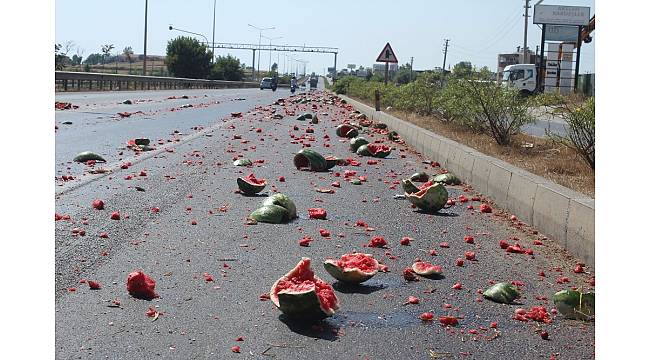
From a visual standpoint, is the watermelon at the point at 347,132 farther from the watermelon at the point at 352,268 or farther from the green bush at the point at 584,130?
the watermelon at the point at 352,268

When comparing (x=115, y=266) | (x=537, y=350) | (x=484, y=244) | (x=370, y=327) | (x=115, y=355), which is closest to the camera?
(x=115, y=355)

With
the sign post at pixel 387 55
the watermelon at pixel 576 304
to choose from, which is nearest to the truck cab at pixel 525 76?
the sign post at pixel 387 55

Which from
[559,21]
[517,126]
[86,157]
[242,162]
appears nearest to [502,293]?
[242,162]

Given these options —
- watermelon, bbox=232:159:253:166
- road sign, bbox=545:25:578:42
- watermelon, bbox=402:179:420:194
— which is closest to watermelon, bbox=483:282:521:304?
watermelon, bbox=402:179:420:194

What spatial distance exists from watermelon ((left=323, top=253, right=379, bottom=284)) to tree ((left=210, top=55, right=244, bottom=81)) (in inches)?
5200

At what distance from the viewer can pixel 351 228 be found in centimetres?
842

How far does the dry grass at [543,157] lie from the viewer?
31.6ft

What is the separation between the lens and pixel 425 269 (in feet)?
21.4

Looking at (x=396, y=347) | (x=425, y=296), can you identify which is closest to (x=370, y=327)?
(x=396, y=347)

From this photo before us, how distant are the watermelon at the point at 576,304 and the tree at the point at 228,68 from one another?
133m

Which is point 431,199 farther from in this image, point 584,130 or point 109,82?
point 109,82

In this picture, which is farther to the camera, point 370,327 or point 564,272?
point 564,272

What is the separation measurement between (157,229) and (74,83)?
45.1 m

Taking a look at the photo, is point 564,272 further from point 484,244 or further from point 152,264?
point 152,264
